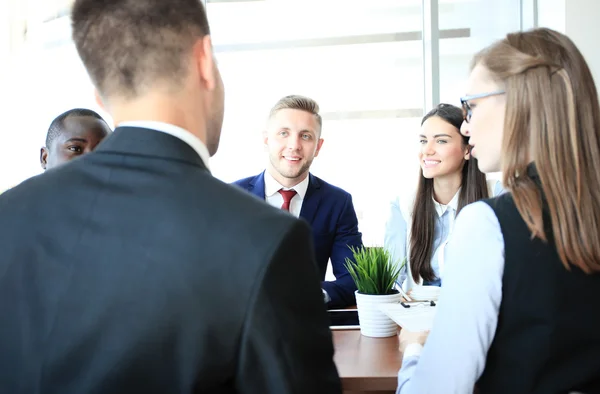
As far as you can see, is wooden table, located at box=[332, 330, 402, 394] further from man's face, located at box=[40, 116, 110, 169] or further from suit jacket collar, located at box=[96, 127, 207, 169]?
man's face, located at box=[40, 116, 110, 169]

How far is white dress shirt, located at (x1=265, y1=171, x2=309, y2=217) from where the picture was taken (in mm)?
3377

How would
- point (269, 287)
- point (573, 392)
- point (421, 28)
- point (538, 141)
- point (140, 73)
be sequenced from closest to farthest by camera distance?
1. point (269, 287)
2. point (140, 73)
3. point (573, 392)
4. point (538, 141)
5. point (421, 28)

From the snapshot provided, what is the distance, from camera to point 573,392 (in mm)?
1246

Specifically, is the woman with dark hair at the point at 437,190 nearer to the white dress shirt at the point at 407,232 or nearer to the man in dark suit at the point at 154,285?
the white dress shirt at the point at 407,232

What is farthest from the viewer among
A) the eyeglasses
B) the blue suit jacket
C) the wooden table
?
the blue suit jacket

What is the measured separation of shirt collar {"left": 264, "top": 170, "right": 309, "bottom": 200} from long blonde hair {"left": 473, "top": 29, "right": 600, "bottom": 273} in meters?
2.03

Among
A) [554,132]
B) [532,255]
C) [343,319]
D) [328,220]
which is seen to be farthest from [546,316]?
[328,220]

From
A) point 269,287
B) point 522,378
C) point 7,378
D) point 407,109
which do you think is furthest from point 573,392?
point 407,109

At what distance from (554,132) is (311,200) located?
2099 mm

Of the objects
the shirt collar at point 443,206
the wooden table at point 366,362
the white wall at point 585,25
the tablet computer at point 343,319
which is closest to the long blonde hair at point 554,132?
the wooden table at point 366,362

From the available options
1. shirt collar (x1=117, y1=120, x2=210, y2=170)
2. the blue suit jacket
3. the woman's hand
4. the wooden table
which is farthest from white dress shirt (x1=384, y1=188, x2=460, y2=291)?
shirt collar (x1=117, y1=120, x2=210, y2=170)

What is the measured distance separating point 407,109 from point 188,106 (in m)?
4.78

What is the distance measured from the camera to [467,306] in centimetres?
130

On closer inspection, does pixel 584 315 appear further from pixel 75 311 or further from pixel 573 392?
pixel 75 311
